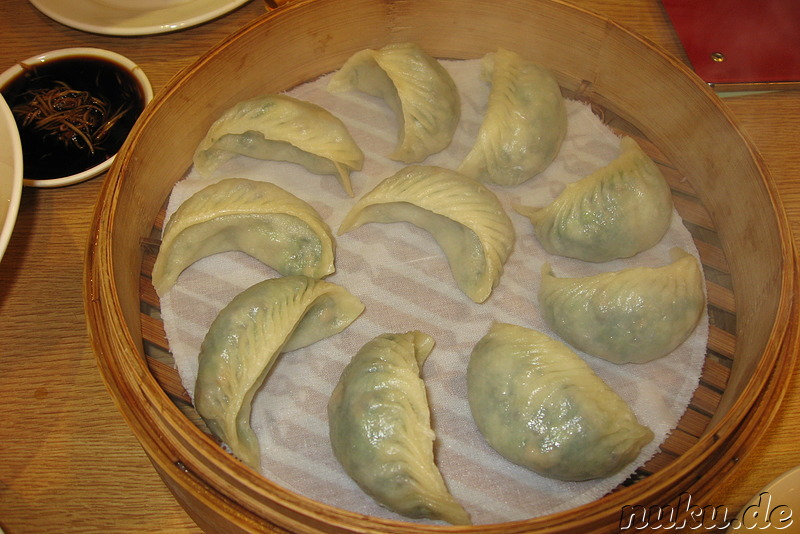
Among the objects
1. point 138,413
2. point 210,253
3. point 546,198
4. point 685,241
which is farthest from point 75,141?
point 685,241

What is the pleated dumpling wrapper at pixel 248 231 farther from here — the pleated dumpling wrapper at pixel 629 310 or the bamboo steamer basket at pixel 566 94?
the pleated dumpling wrapper at pixel 629 310

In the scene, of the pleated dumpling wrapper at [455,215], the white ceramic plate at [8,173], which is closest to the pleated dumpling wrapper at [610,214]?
the pleated dumpling wrapper at [455,215]

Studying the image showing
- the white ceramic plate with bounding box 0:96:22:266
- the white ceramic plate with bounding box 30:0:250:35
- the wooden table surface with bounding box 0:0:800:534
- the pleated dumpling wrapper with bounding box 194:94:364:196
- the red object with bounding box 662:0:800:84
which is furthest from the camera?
the white ceramic plate with bounding box 30:0:250:35

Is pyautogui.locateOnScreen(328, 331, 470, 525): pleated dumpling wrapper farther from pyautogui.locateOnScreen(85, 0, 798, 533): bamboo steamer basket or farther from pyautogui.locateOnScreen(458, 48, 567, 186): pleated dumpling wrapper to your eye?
pyautogui.locateOnScreen(458, 48, 567, 186): pleated dumpling wrapper

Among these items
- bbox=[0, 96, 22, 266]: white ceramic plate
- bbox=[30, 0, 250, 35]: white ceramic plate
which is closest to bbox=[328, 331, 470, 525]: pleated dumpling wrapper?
bbox=[0, 96, 22, 266]: white ceramic plate

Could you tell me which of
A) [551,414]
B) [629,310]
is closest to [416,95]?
[629,310]

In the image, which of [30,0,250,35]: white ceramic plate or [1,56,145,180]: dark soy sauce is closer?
[1,56,145,180]: dark soy sauce
